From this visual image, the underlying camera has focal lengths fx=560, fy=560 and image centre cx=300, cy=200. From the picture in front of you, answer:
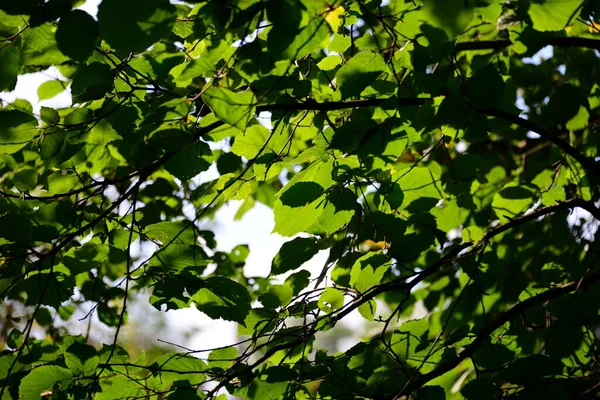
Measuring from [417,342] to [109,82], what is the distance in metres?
0.87

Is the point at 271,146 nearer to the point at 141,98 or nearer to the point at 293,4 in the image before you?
Result: the point at 141,98

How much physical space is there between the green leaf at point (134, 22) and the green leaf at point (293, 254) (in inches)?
26.0

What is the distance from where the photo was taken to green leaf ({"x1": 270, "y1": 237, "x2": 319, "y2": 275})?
1.33 m

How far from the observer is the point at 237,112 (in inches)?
35.4

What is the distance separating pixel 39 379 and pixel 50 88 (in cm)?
109

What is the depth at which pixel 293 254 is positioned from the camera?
1.35m

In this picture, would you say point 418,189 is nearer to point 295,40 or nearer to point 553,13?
point 553,13

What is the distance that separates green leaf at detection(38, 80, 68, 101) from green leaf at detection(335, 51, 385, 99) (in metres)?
1.29

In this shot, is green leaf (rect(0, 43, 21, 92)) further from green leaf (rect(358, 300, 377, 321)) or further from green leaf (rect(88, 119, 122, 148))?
green leaf (rect(358, 300, 377, 321))

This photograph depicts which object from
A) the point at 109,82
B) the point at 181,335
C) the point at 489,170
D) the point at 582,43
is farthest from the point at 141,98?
the point at 181,335

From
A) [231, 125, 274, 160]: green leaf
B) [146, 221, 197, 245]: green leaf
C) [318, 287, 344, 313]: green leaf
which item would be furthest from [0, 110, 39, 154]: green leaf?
[318, 287, 344, 313]: green leaf

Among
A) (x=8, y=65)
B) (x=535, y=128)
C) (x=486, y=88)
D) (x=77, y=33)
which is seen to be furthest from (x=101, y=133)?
(x=535, y=128)

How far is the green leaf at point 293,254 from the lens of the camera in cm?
133

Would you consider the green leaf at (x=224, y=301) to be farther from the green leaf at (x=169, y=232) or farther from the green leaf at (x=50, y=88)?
the green leaf at (x=50, y=88)
